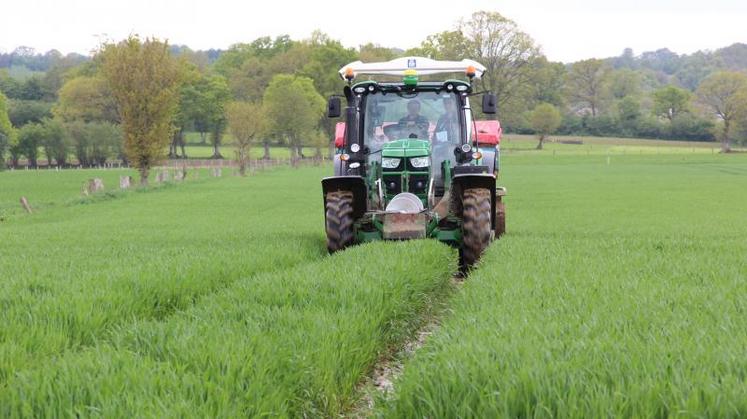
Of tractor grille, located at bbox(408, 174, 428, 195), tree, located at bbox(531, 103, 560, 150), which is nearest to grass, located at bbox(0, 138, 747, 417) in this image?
tractor grille, located at bbox(408, 174, 428, 195)

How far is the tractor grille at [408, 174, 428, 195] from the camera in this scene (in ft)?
29.3

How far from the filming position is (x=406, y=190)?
895 cm

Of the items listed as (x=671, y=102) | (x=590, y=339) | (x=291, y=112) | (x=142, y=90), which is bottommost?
(x=590, y=339)

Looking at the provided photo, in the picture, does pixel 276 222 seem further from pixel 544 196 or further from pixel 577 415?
pixel 577 415

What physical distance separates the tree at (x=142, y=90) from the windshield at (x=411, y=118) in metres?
22.9

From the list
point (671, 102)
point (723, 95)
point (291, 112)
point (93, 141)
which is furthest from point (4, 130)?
point (671, 102)

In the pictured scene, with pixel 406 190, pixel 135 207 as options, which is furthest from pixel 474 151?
pixel 135 207

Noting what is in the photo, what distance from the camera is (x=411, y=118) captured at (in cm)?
954

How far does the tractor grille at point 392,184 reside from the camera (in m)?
8.96

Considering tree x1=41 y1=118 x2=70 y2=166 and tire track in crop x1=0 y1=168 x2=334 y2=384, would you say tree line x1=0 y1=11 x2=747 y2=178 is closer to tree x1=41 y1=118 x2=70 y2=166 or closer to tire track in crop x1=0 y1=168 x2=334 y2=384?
tree x1=41 y1=118 x2=70 y2=166

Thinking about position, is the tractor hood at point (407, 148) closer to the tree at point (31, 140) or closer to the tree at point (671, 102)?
the tree at point (31, 140)

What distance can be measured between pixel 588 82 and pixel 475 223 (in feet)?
348

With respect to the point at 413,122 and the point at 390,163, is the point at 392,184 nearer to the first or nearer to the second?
the point at 390,163

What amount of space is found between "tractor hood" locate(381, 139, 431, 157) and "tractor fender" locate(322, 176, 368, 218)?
0.52 metres
